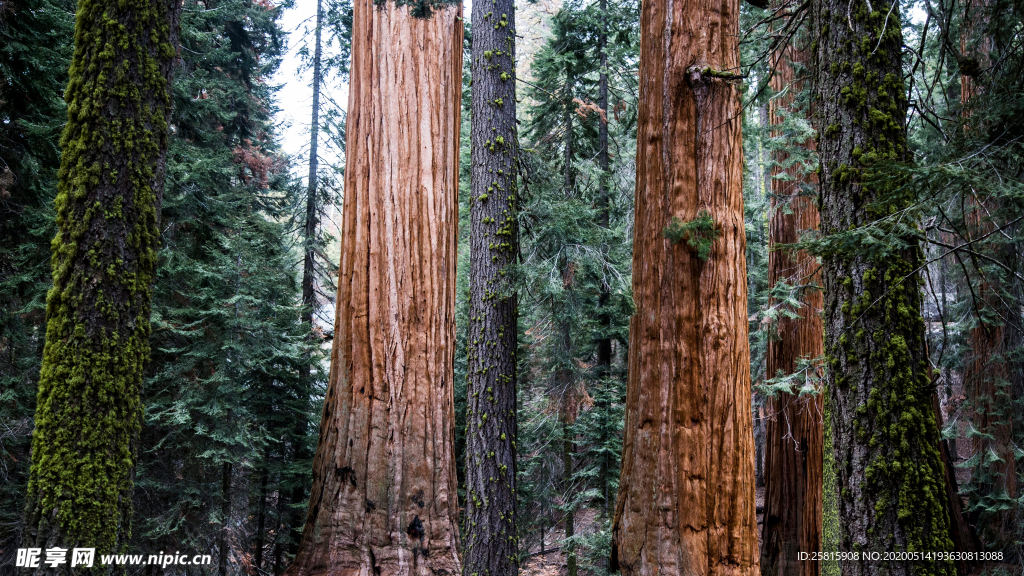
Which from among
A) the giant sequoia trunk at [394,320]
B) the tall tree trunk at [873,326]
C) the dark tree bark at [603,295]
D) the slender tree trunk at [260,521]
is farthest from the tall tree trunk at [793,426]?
the slender tree trunk at [260,521]

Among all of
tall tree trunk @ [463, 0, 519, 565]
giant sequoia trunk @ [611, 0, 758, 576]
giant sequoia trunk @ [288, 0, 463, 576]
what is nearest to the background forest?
tall tree trunk @ [463, 0, 519, 565]

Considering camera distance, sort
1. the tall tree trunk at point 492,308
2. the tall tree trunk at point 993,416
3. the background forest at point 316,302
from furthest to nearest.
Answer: the tall tree trunk at point 993,416
the background forest at point 316,302
the tall tree trunk at point 492,308

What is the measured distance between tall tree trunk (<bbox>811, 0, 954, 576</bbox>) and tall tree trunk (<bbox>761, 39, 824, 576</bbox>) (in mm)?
4270

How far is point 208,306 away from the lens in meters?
8.27

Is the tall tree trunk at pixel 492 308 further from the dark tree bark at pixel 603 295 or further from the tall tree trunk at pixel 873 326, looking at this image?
the tall tree trunk at pixel 873 326

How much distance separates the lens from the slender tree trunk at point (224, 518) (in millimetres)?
8023

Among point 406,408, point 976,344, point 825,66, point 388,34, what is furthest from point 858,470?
point 976,344

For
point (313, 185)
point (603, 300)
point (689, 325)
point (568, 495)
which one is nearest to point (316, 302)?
point (313, 185)

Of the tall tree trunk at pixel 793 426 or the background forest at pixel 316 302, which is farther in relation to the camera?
the tall tree trunk at pixel 793 426

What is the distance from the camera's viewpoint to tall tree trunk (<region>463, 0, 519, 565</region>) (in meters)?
5.71

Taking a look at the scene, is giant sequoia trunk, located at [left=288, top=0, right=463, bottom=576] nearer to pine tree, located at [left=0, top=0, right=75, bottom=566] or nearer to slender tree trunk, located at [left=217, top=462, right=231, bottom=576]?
slender tree trunk, located at [left=217, top=462, right=231, bottom=576]

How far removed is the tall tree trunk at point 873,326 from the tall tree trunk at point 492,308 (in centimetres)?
336

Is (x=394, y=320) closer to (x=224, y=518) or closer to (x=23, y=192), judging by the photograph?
(x=224, y=518)

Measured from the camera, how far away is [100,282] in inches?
126
